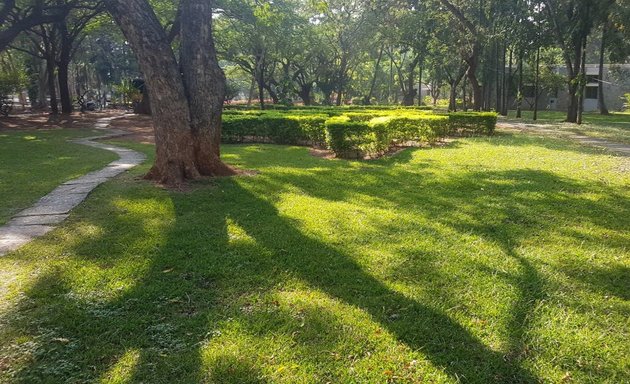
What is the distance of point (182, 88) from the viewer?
258 inches

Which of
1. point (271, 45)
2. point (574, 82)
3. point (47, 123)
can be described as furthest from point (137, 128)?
point (574, 82)

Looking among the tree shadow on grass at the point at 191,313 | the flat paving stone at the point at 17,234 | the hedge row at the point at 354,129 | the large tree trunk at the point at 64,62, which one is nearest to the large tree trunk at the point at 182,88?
the flat paving stone at the point at 17,234

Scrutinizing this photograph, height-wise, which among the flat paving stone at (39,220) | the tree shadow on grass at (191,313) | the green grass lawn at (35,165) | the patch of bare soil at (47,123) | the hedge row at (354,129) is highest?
the patch of bare soil at (47,123)

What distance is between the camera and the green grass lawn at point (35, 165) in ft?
21.7

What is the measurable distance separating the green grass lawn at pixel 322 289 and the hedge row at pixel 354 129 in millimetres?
4403

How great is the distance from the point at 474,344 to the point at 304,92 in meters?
38.6

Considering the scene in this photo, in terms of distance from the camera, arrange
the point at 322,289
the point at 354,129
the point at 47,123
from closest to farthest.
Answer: the point at 322,289
the point at 354,129
the point at 47,123

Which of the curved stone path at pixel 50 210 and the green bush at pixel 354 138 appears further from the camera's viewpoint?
the green bush at pixel 354 138

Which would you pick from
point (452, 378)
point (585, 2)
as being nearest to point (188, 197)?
point (452, 378)

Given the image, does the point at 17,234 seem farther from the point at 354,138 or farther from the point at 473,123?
the point at 473,123

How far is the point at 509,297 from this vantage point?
348 cm

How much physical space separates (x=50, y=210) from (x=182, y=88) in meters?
2.45

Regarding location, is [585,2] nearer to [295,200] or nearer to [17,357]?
[295,200]

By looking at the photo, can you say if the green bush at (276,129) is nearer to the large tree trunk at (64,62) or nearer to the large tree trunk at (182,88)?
the large tree trunk at (182,88)
